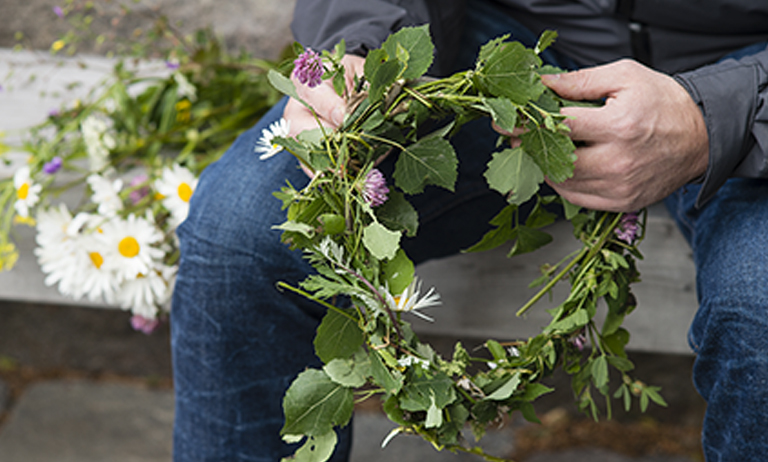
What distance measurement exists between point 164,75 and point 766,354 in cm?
121

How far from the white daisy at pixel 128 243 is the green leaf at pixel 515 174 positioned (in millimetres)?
577

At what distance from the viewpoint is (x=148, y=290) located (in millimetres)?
945

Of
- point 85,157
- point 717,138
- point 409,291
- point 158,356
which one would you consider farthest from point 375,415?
point 717,138

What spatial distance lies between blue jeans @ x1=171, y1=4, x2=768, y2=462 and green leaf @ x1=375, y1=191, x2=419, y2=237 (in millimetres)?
175

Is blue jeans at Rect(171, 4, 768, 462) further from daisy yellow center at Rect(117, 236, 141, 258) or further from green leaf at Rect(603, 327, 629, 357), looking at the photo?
daisy yellow center at Rect(117, 236, 141, 258)

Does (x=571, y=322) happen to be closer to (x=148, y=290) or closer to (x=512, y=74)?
(x=512, y=74)

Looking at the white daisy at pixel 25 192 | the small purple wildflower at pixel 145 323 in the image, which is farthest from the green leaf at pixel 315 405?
the white daisy at pixel 25 192

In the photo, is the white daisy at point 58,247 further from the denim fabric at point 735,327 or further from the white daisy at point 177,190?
the denim fabric at point 735,327

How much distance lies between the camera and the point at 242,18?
59.3 inches

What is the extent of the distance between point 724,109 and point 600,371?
1.01ft

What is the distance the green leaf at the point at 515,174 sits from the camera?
56cm

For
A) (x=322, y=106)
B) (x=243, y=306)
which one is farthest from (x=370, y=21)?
(x=243, y=306)

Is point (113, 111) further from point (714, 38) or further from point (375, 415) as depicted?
point (714, 38)

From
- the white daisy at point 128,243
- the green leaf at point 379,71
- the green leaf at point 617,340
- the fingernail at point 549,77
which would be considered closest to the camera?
the green leaf at point 379,71
